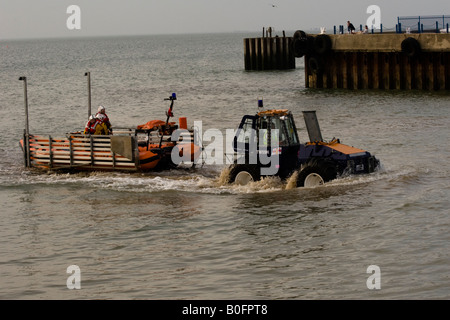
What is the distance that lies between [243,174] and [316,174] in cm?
194

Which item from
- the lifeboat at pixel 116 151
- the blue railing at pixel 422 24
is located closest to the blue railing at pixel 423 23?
the blue railing at pixel 422 24

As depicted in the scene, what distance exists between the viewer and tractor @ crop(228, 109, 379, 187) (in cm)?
1836

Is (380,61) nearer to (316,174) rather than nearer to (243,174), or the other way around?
(243,174)

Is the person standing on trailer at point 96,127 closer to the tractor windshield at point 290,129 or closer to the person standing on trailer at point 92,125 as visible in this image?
the person standing on trailer at point 92,125

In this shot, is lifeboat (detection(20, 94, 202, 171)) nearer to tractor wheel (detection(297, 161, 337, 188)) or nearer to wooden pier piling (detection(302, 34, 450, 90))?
tractor wheel (detection(297, 161, 337, 188))

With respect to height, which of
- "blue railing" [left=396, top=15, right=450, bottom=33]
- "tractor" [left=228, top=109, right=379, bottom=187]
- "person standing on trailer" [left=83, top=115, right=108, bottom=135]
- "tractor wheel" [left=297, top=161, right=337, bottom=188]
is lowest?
"tractor wheel" [left=297, top=161, right=337, bottom=188]

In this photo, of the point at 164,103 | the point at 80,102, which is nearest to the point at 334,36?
the point at 164,103

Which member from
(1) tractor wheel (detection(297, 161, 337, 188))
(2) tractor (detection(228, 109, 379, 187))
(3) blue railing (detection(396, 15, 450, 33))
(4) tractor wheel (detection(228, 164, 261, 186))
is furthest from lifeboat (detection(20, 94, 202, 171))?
(3) blue railing (detection(396, 15, 450, 33))

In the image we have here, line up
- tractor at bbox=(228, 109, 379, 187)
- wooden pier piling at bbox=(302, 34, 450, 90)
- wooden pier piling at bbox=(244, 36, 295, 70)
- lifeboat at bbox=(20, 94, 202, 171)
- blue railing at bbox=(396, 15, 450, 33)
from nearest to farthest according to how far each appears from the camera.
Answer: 1. tractor at bbox=(228, 109, 379, 187)
2. lifeboat at bbox=(20, 94, 202, 171)
3. wooden pier piling at bbox=(302, 34, 450, 90)
4. blue railing at bbox=(396, 15, 450, 33)
5. wooden pier piling at bbox=(244, 36, 295, 70)

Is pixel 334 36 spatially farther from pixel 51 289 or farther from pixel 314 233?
pixel 51 289

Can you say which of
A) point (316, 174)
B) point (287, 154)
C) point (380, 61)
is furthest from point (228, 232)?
point (380, 61)

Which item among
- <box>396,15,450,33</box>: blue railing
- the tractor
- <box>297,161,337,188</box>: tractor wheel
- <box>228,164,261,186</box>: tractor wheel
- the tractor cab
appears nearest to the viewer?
<box>297,161,337,188</box>: tractor wheel

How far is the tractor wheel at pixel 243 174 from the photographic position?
19125 millimetres

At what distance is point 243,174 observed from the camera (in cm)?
1941
